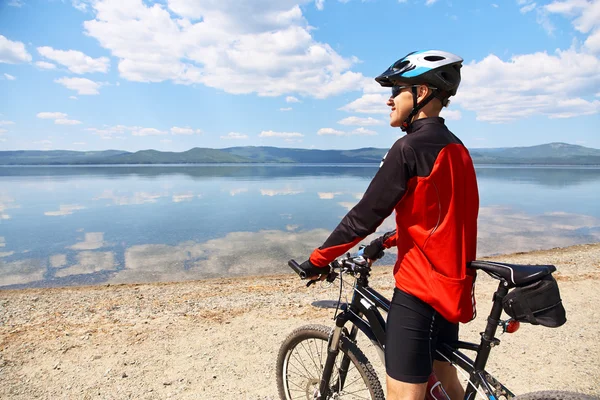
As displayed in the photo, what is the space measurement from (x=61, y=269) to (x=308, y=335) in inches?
531

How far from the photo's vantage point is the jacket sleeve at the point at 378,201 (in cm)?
216

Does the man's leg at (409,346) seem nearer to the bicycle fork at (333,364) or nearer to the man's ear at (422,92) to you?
the bicycle fork at (333,364)

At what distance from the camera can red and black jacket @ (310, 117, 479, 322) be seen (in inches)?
84.2

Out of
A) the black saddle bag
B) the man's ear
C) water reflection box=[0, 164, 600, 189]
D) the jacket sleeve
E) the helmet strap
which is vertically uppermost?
the man's ear

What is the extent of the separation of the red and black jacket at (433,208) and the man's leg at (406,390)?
484 millimetres

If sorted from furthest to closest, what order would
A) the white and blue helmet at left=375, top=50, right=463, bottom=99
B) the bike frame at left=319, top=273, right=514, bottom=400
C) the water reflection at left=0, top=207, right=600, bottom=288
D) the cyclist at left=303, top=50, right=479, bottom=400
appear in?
the water reflection at left=0, top=207, right=600, bottom=288, the white and blue helmet at left=375, top=50, right=463, bottom=99, the bike frame at left=319, top=273, right=514, bottom=400, the cyclist at left=303, top=50, right=479, bottom=400

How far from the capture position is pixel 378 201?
2.27 metres

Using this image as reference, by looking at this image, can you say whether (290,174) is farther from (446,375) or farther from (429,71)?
(429,71)

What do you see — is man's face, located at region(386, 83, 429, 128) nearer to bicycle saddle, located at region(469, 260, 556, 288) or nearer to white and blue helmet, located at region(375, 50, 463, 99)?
white and blue helmet, located at region(375, 50, 463, 99)

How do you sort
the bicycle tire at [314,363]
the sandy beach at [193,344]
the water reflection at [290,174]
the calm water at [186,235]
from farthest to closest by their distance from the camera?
the water reflection at [290,174], the calm water at [186,235], the sandy beach at [193,344], the bicycle tire at [314,363]

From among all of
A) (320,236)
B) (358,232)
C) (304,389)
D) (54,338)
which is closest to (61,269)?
(54,338)

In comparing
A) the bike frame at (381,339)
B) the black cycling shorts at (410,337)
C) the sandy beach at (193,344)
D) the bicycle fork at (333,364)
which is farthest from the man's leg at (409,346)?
the sandy beach at (193,344)

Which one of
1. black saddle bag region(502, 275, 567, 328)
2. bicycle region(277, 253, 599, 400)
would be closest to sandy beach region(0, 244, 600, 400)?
bicycle region(277, 253, 599, 400)

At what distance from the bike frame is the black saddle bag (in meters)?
0.10
